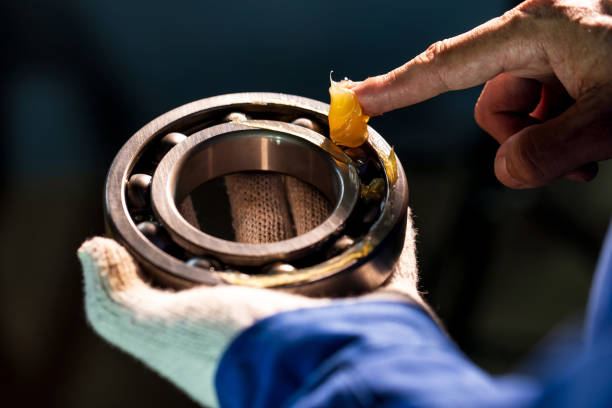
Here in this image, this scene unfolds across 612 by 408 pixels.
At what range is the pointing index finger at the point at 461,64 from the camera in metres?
0.85

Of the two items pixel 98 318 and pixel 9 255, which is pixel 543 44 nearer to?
pixel 98 318

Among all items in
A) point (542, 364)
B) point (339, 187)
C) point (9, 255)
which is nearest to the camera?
point (542, 364)

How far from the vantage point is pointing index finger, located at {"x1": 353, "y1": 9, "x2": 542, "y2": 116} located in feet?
2.79

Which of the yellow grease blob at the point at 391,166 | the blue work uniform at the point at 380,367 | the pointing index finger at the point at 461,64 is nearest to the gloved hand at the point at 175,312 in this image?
the blue work uniform at the point at 380,367

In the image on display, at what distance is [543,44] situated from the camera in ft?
2.79

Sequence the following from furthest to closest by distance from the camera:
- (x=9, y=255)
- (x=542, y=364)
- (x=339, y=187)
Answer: (x=9, y=255) → (x=339, y=187) → (x=542, y=364)

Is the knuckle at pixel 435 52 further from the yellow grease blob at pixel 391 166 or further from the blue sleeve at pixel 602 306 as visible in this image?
the blue sleeve at pixel 602 306

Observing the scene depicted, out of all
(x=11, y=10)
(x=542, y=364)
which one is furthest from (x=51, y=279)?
(x=542, y=364)

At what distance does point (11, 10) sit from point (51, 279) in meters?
0.68

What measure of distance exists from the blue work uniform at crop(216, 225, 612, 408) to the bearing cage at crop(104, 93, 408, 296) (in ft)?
0.26

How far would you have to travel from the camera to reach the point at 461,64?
0.87 metres

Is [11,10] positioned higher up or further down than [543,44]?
higher up

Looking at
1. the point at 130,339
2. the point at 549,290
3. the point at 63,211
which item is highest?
the point at 130,339

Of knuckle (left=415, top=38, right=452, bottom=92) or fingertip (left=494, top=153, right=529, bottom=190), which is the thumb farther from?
knuckle (left=415, top=38, right=452, bottom=92)
